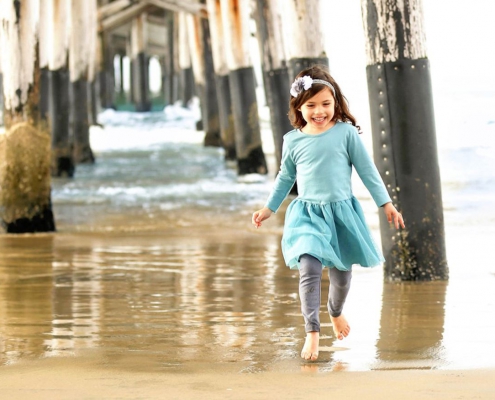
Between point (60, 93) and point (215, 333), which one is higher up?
point (60, 93)

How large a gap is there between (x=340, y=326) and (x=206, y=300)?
124cm

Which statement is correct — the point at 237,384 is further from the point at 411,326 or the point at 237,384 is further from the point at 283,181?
the point at 411,326

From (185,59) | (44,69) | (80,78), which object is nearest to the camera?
(44,69)

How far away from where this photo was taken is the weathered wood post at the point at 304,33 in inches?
348

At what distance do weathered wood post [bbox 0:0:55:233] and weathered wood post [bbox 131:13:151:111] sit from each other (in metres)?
26.7

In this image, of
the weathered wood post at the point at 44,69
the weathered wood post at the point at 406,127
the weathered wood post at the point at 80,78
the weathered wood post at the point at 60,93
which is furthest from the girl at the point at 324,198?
the weathered wood post at the point at 80,78

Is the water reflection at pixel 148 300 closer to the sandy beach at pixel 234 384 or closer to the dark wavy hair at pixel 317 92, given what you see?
the sandy beach at pixel 234 384

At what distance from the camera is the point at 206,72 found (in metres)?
21.0

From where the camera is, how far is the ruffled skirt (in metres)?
3.62

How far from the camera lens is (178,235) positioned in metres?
7.92

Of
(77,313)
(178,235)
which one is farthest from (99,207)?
(77,313)

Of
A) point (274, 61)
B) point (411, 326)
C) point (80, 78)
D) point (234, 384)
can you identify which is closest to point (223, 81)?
point (80, 78)

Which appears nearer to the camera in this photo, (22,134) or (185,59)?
(22,134)

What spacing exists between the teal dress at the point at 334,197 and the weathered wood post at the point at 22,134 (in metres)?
4.45
